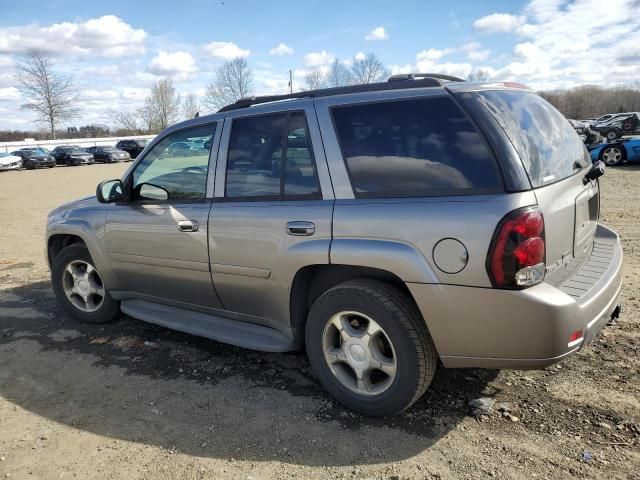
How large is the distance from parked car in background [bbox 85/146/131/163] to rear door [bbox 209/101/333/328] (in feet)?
132

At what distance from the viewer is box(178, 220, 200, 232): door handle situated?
3676 millimetres

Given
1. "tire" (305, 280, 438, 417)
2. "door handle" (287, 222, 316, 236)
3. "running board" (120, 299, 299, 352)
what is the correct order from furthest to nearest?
"running board" (120, 299, 299, 352) < "door handle" (287, 222, 316, 236) < "tire" (305, 280, 438, 417)

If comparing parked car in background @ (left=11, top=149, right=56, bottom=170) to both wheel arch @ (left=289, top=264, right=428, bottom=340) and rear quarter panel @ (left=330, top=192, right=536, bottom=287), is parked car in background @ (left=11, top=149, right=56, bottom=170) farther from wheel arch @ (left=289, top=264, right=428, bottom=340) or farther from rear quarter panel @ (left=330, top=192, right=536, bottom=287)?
rear quarter panel @ (left=330, top=192, right=536, bottom=287)

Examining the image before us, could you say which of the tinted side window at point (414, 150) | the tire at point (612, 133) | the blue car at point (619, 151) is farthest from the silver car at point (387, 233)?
the tire at point (612, 133)

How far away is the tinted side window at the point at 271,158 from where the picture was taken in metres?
Result: 3.21

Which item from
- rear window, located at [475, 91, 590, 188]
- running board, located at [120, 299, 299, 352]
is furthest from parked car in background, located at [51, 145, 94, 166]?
rear window, located at [475, 91, 590, 188]

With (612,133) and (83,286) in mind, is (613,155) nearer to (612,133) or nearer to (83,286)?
(612,133)

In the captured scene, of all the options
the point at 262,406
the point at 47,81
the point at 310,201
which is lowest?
the point at 262,406

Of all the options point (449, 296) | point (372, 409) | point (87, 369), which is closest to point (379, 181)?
point (449, 296)

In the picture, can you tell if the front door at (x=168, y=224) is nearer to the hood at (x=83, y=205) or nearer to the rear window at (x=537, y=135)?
A: the hood at (x=83, y=205)

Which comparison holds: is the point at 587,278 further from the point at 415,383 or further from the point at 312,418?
the point at 312,418

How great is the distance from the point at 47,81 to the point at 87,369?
71.5m

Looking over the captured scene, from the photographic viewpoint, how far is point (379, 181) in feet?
9.41

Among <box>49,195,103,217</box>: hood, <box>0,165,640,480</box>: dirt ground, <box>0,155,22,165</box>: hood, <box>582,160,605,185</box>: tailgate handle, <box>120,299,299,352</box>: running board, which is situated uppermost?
<box>0,155,22,165</box>: hood
